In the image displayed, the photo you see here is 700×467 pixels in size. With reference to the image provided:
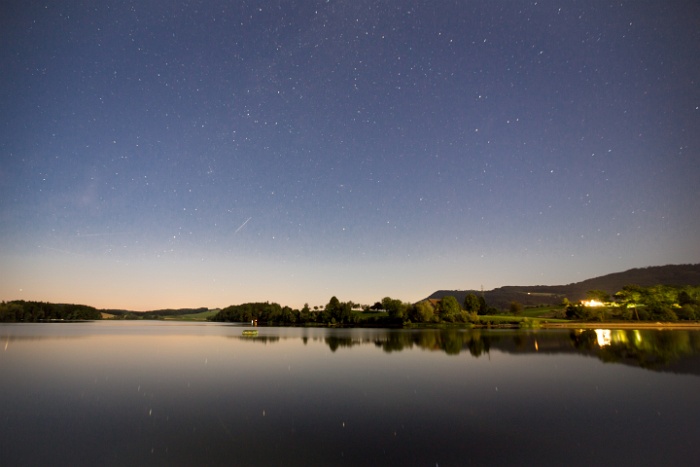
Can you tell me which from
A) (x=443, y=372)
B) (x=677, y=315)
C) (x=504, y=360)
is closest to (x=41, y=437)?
(x=443, y=372)

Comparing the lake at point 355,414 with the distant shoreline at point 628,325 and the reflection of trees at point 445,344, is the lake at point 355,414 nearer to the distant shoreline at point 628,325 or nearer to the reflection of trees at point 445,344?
the reflection of trees at point 445,344

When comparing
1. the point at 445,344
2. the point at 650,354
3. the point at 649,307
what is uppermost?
the point at 649,307

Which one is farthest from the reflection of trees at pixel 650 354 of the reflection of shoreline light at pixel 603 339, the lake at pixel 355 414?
the reflection of shoreline light at pixel 603 339

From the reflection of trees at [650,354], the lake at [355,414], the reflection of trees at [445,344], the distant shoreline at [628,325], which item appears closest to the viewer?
the lake at [355,414]

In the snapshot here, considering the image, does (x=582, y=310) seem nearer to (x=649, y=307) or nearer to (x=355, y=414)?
(x=649, y=307)

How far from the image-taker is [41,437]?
15.7 metres

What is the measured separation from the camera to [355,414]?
18781 mm

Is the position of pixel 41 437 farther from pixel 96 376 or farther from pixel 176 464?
pixel 96 376

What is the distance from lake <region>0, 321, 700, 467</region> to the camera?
533 inches

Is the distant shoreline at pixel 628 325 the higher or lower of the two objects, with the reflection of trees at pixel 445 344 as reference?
higher

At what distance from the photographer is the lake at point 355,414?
1355cm

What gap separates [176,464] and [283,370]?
2179 centimetres

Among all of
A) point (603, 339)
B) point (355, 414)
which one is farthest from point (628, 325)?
point (355, 414)

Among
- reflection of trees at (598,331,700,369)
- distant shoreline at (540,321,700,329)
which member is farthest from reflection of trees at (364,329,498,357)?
distant shoreline at (540,321,700,329)
